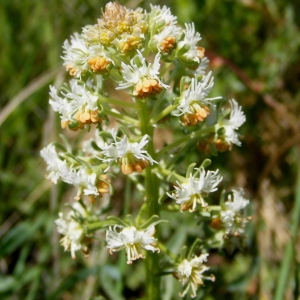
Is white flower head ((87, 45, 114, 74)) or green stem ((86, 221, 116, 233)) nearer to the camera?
white flower head ((87, 45, 114, 74))

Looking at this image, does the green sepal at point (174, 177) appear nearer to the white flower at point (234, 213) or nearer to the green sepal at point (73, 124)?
the white flower at point (234, 213)

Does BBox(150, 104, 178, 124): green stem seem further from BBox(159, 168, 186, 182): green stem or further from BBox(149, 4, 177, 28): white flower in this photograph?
BBox(149, 4, 177, 28): white flower

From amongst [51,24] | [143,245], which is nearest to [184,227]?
[143,245]

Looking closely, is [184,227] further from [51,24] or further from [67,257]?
[51,24]

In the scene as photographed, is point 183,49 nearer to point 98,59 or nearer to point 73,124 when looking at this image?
point 98,59

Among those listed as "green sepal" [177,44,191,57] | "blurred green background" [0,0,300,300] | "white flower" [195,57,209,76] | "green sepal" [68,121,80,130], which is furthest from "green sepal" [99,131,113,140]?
"blurred green background" [0,0,300,300]

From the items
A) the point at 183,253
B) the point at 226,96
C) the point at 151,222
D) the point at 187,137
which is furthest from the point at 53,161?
the point at 226,96

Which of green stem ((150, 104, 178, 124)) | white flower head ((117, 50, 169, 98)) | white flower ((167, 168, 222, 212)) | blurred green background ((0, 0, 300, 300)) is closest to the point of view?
white flower head ((117, 50, 169, 98))
